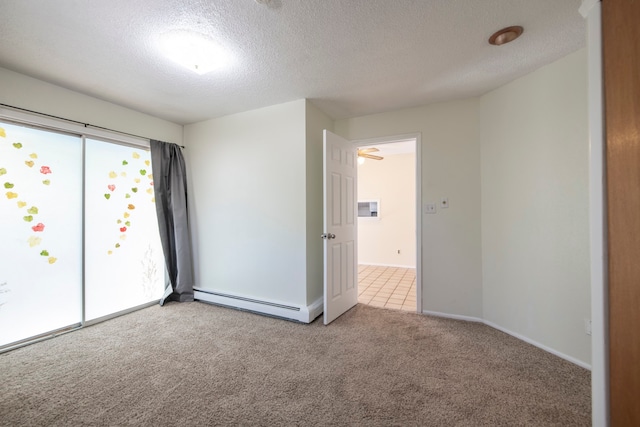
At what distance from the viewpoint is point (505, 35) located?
67.5 inches

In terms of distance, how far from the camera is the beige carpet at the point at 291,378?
1.45 metres

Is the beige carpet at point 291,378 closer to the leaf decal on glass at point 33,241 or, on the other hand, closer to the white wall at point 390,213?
the leaf decal on glass at point 33,241

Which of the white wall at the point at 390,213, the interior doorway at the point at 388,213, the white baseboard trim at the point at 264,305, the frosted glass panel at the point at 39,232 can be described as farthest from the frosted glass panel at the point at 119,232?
the white wall at the point at 390,213

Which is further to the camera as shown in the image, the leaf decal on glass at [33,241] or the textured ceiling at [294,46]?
the leaf decal on glass at [33,241]

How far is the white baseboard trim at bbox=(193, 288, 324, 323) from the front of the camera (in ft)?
8.87

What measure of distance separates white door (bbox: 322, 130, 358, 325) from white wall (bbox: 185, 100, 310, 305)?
271 millimetres

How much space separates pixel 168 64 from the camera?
207cm

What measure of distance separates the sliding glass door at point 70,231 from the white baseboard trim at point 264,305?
74 centimetres

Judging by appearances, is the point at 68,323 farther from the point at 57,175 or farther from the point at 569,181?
the point at 569,181

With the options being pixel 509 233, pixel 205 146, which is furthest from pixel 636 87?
pixel 205 146

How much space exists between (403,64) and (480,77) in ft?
2.61

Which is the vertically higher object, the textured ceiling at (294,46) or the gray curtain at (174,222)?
the textured ceiling at (294,46)

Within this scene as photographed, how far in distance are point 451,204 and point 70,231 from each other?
156 inches

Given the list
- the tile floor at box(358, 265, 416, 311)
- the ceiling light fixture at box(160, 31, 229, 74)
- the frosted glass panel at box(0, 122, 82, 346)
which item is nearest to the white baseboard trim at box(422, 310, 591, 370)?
the tile floor at box(358, 265, 416, 311)
